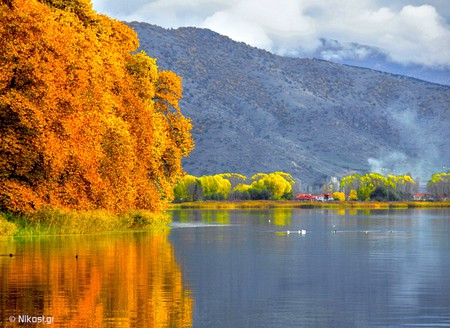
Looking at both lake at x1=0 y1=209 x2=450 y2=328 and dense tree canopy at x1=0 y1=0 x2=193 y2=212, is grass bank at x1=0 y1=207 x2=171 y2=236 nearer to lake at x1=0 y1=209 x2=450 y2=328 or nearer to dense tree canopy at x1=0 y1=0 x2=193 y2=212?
dense tree canopy at x1=0 y1=0 x2=193 y2=212

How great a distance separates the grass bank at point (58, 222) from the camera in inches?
2103

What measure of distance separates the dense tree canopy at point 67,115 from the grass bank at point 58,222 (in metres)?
0.67

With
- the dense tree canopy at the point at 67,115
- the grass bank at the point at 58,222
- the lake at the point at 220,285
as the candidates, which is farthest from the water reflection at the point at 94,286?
the dense tree canopy at the point at 67,115

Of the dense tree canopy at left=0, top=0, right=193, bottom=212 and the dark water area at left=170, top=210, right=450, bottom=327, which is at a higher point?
the dense tree canopy at left=0, top=0, right=193, bottom=212

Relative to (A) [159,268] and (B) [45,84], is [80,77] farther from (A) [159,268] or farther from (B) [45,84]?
(A) [159,268]

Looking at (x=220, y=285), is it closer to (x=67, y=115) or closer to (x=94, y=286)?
(x=94, y=286)

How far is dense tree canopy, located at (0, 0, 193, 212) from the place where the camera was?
169 feet

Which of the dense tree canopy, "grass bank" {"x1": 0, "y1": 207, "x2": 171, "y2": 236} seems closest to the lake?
"grass bank" {"x1": 0, "y1": 207, "x2": 171, "y2": 236}

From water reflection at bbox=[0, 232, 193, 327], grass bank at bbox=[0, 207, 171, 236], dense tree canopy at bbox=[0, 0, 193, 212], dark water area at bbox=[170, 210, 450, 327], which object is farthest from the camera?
grass bank at bbox=[0, 207, 171, 236]

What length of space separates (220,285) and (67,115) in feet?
89.3

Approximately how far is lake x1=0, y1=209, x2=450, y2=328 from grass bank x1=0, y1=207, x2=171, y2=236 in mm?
3443

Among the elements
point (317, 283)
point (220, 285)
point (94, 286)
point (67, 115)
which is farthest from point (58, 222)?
point (317, 283)

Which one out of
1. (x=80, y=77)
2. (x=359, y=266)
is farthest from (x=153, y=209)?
(x=359, y=266)

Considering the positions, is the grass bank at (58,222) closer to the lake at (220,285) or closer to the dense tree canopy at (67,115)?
the dense tree canopy at (67,115)
